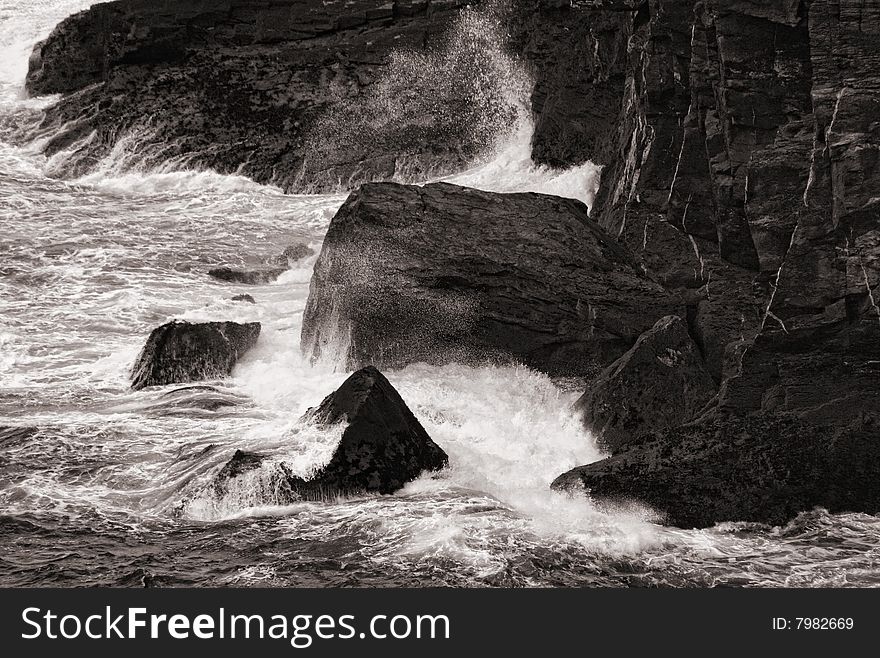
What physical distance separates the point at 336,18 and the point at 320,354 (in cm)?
1339

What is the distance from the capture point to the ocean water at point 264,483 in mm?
11078

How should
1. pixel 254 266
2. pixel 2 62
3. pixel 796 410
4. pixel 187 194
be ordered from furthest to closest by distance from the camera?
pixel 2 62
pixel 187 194
pixel 254 266
pixel 796 410

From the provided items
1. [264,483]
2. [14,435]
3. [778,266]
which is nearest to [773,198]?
[778,266]

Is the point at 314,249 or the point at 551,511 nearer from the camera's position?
the point at 551,511

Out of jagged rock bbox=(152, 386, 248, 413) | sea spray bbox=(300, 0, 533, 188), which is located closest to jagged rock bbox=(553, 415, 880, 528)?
jagged rock bbox=(152, 386, 248, 413)

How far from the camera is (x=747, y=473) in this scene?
12.5 m

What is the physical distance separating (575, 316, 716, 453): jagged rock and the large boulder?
146 centimetres

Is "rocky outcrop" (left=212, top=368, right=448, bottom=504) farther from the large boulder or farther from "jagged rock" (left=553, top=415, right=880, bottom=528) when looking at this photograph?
the large boulder

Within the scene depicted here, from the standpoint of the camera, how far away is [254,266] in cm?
2195

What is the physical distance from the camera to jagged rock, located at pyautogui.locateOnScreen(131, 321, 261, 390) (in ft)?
53.3

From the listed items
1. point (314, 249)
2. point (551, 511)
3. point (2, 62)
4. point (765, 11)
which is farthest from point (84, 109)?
point (551, 511)

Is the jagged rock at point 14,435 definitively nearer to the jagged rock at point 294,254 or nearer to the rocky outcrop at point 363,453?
the rocky outcrop at point 363,453

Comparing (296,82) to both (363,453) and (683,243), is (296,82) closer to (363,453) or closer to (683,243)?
(683,243)

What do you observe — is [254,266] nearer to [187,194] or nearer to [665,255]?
[187,194]
